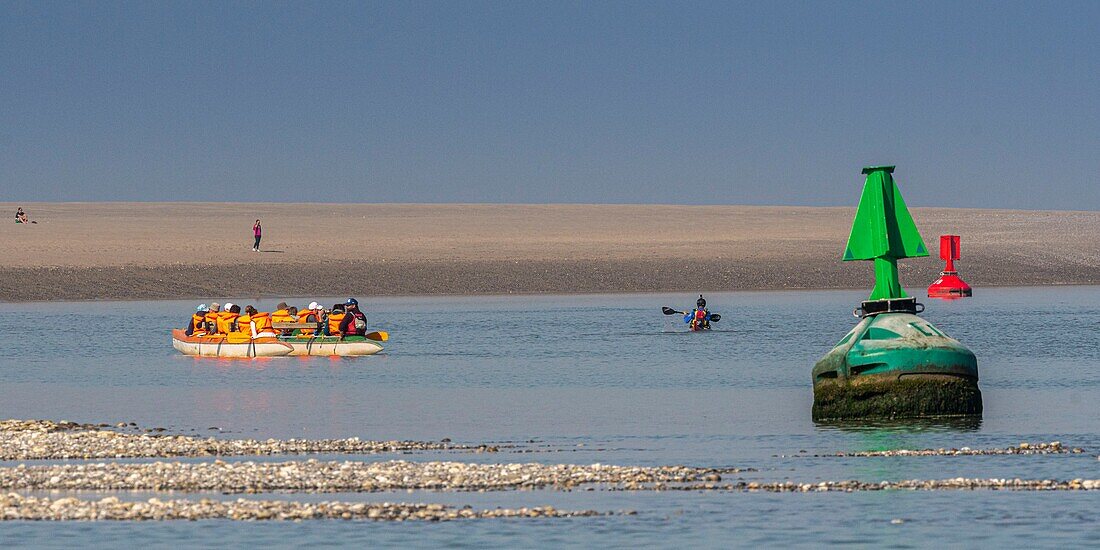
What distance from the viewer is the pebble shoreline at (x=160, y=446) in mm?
20219

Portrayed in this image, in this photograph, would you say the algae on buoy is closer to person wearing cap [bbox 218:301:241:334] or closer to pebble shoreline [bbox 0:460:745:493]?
pebble shoreline [bbox 0:460:745:493]

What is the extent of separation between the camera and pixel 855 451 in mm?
20172

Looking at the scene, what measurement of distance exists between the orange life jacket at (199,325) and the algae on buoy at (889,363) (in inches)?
777

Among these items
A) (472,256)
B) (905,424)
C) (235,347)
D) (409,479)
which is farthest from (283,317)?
(472,256)

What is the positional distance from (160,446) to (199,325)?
19.0m

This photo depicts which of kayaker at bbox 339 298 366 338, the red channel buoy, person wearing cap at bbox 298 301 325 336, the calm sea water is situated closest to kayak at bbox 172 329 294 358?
person wearing cap at bbox 298 301 325 336

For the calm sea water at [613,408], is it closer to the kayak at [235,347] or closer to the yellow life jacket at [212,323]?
the kayak at [235,347]

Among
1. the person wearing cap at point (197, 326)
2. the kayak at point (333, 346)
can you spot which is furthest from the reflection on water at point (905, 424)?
the person wearing cap at point (197, 326)

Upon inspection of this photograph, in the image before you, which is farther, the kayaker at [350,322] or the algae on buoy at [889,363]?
the kayaker at [350,322]

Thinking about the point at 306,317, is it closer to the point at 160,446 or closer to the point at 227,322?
the point at 227,322

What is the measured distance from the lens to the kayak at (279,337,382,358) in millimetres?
38075

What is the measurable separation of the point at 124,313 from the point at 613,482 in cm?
3908

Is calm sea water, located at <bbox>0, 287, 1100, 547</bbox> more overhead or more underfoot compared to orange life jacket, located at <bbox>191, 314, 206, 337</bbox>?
more underfoot

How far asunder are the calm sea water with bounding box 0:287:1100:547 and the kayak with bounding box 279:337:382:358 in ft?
1.02
